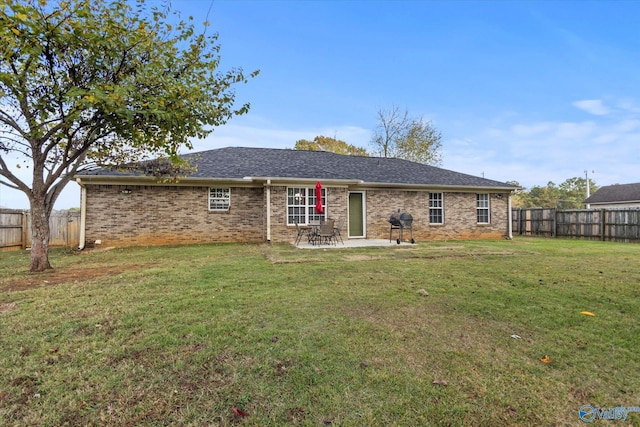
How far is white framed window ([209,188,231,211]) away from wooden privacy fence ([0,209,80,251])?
16.9 ft

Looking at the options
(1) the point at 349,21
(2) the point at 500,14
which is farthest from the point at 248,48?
(2) the point at 500,14

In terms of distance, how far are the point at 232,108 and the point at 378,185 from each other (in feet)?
25.7

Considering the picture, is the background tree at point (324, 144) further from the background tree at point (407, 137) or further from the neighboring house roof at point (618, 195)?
the neighboring house roof at point (618, 195)

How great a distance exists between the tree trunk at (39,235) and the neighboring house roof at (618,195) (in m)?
35.8

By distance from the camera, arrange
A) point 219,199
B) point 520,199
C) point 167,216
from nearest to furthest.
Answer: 1. point 167,216
2. point 219,199
3. point 520,199

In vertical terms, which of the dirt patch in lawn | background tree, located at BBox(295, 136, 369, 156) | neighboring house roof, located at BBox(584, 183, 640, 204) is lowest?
the dirt patch in lawn

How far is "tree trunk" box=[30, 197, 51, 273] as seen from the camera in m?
6.55

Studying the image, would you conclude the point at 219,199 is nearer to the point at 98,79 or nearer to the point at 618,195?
the point at 98,79

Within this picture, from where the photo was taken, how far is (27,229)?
11.7 meters

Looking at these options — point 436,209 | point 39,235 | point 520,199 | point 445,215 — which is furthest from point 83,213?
point 520,199

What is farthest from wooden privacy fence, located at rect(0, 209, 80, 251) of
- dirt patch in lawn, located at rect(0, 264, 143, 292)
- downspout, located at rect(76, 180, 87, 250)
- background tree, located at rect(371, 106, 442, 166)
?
background tree, located at rect(371, 106, 442, 166)

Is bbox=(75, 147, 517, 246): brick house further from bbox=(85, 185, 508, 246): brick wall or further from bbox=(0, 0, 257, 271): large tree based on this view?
bbox=(0, 0, 257, 271): large tree

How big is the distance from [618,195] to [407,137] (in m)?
19.0

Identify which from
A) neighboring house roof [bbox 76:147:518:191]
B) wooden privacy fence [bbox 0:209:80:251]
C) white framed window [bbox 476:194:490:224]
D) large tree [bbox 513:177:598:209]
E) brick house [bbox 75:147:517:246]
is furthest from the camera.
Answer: large tree [bbox 513:177:598:209]
